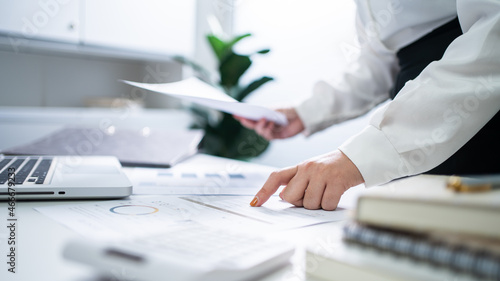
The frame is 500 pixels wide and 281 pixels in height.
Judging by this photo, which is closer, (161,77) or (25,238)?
(25,238)

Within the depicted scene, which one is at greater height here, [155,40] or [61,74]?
[155,40]

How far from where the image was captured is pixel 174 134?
1366mm

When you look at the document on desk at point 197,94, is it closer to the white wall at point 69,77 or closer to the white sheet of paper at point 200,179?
the white sheet of paper at point 200,179

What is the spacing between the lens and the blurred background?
2174mm

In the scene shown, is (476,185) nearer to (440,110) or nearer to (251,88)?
(440,110)

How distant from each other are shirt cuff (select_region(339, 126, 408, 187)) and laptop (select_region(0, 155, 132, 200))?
39 centimetres

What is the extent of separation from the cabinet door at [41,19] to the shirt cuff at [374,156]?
6.73ft

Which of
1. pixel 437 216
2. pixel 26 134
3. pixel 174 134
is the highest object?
pixel 437 216

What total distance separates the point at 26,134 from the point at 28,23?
59 centimetres

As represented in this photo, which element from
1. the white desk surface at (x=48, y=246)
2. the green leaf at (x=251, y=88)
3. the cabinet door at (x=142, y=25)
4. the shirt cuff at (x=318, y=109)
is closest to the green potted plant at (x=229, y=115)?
the green leaf at (x=251, y=88)

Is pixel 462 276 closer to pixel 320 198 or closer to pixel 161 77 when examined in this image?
pixel 320 198

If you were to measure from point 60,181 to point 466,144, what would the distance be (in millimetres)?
764

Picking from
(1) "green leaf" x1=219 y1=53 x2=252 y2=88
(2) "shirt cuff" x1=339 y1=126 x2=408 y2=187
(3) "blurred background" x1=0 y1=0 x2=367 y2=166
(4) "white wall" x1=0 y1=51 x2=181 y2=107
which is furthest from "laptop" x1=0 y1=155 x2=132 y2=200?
(4) "white wall" x1=0 y1=51 x2=181 y2=107

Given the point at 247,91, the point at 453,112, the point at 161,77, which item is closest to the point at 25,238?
the point at 453,112
